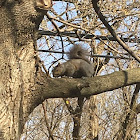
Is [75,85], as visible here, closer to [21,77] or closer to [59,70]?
[21,77]

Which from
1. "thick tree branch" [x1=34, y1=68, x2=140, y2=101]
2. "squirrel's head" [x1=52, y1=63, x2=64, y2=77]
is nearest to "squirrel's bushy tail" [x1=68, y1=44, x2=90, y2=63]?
"squirrel's head" [x1=52, y1=63, x2=64, y2=77]

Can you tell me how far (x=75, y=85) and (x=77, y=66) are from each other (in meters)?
1.72

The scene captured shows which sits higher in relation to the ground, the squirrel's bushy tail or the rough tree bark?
the squirrel's bushy tail

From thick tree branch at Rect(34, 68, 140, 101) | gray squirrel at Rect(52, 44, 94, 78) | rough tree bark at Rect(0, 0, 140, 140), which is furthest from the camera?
gray squirrel at Rect(52, 44, 94, 78)

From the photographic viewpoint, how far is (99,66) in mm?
5820

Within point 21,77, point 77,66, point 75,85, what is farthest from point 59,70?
point 21,77

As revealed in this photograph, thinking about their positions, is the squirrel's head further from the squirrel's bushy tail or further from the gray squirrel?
the squirrel's bushy tail

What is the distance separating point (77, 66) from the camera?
12.6ft

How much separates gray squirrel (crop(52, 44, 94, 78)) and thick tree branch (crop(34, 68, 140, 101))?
1334 millimetres

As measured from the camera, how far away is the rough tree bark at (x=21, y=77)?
5.96ft

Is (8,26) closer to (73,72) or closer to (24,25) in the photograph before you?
(24,25)

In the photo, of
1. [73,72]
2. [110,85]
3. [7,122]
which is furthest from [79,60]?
[7,122]

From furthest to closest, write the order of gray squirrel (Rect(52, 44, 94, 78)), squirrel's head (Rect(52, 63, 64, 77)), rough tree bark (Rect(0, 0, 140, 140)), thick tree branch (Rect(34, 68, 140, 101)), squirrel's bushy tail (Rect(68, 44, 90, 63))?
1. squirrel's head (Rect(52, 63, 64, 77))
2. squirrel's bushy tail (Rect(68, 44, 90, 63))
3. gray squirrel (Rect(52, 44, 94, 78))
4. thick tree branch (Rect(34, 68, 140, 101))
5. rough tree bark (Rect(0, 0, 140, 140))

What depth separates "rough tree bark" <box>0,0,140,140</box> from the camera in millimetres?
1816
